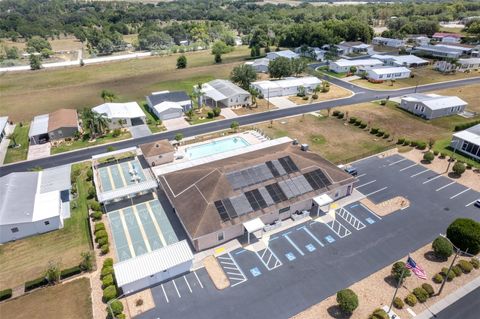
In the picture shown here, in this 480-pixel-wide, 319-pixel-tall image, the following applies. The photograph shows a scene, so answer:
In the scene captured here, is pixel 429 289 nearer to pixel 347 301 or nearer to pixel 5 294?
pixel 347 301

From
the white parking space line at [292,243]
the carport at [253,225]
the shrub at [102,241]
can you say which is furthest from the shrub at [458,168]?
the shrub at [102,241]

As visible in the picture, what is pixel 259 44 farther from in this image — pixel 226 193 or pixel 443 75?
pixel 226 193

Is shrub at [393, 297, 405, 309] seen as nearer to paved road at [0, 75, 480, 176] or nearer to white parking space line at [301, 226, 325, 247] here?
white parking space line at [301, 226, 325, 247]

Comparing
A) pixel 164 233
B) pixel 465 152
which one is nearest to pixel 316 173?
pixel 164 233

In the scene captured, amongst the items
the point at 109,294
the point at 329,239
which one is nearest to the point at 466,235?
the point at 329,239

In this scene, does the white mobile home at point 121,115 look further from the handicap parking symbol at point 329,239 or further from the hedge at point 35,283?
the handicap parking symbol at point 329,239

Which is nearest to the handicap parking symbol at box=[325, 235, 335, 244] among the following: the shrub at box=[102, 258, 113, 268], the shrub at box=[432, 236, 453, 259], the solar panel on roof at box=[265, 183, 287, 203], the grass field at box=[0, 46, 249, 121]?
the solar panel on roof at box=[265, 183, 287, 203]
